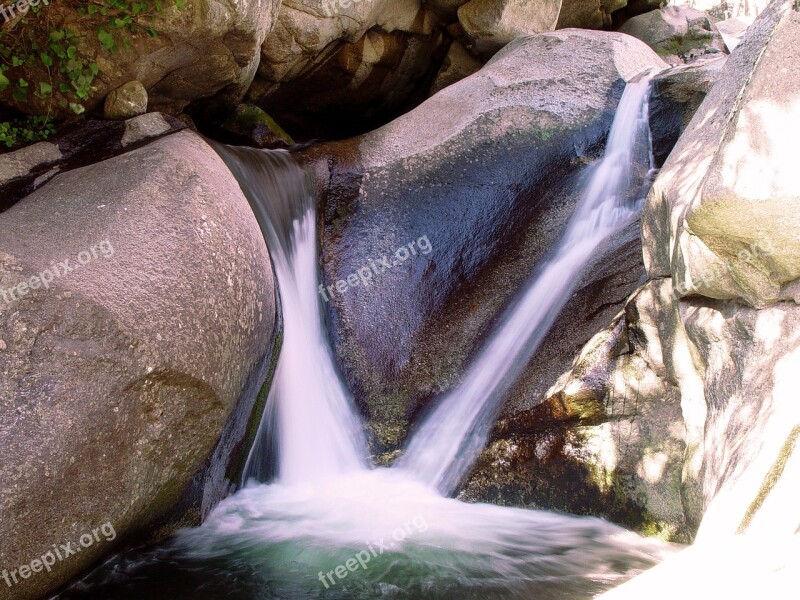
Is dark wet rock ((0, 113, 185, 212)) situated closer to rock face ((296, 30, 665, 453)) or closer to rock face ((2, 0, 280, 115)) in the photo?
rock face ((2, 0, 280, 115))

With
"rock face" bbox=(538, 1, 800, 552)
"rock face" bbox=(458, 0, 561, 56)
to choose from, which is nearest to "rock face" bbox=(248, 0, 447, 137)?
"rock face" bbox=(458, 0, 561, 56)

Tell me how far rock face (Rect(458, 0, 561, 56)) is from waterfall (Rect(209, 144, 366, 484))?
4.38 m

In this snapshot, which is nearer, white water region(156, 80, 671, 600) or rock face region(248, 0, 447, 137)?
white water region(156, 80, 671, 600)

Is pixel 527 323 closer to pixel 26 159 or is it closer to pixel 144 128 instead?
pixel 144 128

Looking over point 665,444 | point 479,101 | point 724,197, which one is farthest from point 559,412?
point 479,101

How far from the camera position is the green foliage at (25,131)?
4.79 m

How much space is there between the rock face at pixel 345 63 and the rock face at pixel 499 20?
564 mm

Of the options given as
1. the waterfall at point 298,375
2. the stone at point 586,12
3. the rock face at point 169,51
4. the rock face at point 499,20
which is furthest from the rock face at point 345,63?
the stone at point 586,12

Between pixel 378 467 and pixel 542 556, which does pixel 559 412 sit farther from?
pixel 378 467

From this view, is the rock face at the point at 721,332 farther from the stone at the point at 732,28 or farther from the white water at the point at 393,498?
the stone at the point at 732,28

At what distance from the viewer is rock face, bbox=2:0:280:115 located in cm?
503

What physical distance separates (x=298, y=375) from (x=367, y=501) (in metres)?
1.10

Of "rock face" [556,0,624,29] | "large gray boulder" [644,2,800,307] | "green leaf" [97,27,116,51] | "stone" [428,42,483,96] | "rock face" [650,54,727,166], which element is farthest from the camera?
"rock face" [556,0,624,29]

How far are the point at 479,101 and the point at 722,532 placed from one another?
16.2 ft
